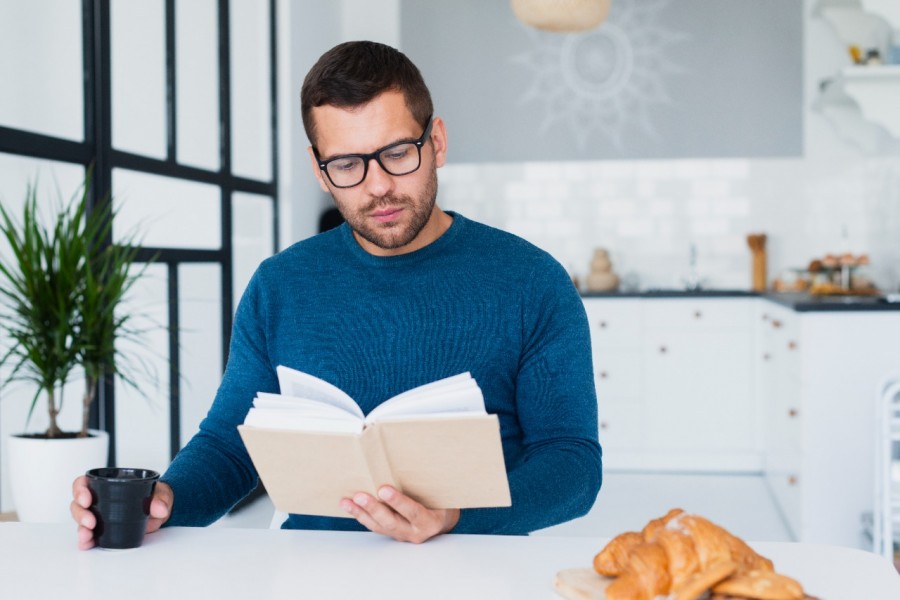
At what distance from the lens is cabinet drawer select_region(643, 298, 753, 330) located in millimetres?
5121

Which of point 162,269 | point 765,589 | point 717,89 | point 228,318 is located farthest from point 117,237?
point 717,89

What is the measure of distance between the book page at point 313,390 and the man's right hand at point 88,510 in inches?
9.2

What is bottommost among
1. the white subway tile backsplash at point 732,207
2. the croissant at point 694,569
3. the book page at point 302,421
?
the croissant at point 694,569

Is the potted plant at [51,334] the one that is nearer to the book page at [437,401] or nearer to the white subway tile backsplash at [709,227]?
the book page at [437,401]

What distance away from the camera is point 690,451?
204 inches

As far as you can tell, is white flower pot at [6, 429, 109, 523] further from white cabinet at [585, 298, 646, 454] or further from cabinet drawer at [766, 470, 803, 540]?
white cabinet at [585, 298, 646, 454]

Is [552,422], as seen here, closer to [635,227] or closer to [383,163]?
[383,163]

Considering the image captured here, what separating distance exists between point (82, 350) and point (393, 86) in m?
1.50

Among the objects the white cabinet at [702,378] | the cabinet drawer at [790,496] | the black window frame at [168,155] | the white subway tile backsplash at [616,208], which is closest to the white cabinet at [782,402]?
the cabinet drawer at [790,496]

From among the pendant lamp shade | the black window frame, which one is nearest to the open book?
the black window frame

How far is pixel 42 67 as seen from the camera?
287 centimetres

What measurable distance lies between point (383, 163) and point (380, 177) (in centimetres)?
2

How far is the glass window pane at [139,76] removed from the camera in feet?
10.9

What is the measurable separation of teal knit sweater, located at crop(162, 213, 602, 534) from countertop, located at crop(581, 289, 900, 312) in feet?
6.70
